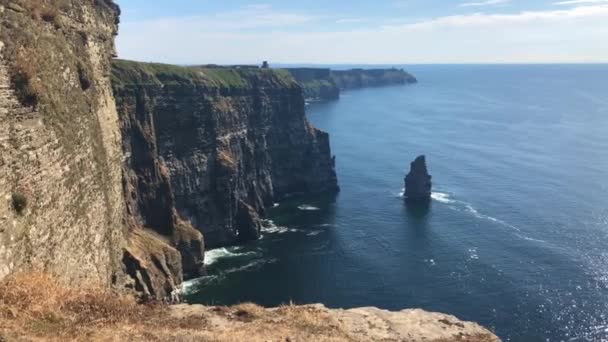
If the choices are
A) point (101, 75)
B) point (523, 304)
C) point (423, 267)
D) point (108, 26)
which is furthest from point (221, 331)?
point (423, 267)

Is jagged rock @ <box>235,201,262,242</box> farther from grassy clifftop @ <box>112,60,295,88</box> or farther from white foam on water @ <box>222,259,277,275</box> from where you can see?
grassy clifftop @ <box>112,60,295,88</box>

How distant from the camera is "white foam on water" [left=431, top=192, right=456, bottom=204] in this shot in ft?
400

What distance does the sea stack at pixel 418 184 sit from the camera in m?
125

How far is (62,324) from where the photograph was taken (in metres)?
18.8

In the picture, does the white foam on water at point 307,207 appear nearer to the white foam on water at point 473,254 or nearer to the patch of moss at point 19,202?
the white foam on water at point 473,254

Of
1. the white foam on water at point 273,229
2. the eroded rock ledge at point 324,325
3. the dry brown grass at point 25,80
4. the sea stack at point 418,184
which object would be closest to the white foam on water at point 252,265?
the white foam on water at point 273,229

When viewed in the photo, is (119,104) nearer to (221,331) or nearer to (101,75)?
(101,75)

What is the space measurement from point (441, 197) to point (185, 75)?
6639cm

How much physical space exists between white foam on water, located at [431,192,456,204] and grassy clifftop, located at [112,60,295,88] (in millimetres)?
52158

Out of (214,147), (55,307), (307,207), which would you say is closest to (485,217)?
(307,207)

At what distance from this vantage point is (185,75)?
329ft

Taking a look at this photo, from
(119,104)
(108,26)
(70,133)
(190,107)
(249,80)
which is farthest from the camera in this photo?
(249,80)

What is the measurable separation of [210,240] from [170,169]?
641 inches

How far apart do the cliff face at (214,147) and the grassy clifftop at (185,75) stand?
235mm
